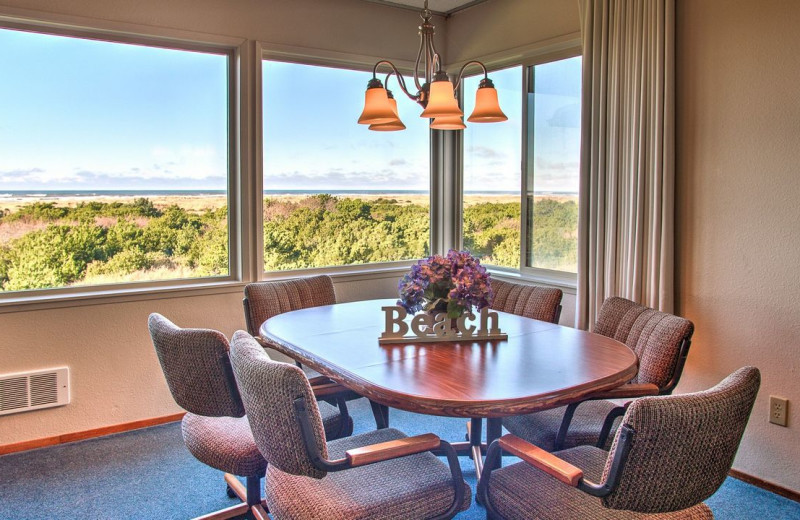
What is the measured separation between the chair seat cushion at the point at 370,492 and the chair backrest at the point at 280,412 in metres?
0.10

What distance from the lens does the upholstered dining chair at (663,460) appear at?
5.19 ft

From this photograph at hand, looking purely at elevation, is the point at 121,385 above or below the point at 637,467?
below

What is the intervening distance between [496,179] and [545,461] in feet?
9.59

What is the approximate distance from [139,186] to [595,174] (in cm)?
251

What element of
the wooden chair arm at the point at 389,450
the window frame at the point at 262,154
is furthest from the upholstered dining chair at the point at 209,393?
the window frame at the point at 262,154

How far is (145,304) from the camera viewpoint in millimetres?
3617

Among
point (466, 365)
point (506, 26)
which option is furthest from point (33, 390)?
point (506, 26)

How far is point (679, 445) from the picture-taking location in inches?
62.8

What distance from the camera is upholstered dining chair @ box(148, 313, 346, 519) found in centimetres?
218

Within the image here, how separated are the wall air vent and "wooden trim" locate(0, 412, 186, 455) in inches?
6.8

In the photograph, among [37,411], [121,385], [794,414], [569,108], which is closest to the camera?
[794,414]

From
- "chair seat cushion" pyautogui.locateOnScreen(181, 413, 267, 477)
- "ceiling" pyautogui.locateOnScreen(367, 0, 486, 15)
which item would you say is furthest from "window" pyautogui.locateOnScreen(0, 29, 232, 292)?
"chair seat cushion" pyautogui.locateOnScreen(181, 413, 267, 477)

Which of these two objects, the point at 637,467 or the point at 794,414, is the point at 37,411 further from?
the point at 794,414

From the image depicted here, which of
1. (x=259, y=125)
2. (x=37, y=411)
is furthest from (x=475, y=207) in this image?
(x=37, y=411)
